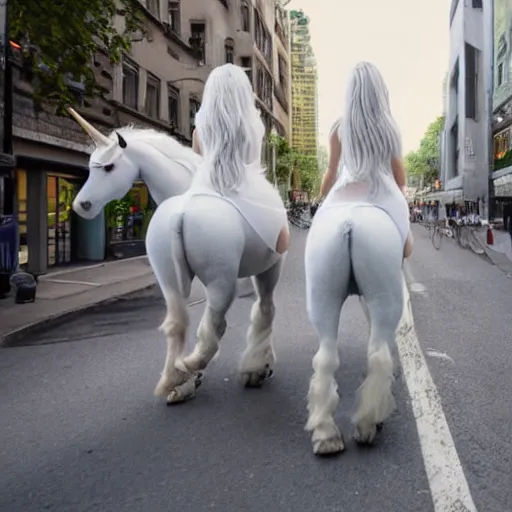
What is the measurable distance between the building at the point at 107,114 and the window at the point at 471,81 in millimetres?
23697

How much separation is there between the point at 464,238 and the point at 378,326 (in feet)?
75.4

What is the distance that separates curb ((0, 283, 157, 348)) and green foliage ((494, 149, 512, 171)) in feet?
98.7

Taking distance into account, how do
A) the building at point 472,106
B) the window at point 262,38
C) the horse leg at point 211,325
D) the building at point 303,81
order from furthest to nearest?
1. the building at point 303,81
2. the window at point 262,38
3. the building at point 472,106
4. the horse leg at point 211,325

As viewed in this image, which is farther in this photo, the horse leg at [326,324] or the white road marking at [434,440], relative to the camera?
the horse leg at [326,324]

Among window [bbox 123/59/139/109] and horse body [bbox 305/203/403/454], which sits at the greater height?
window [bbox 123/59/139/109]

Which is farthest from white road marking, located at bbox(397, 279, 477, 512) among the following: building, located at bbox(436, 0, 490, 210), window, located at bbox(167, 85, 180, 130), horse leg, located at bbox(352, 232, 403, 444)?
building, located at bbox(436, 0, 490, 210)

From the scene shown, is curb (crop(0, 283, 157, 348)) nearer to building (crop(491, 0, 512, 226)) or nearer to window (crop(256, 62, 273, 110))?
building (crop(491, 0, 512, 226))

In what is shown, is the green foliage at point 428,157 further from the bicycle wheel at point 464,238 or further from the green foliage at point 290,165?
the bicycle wheel at point 464,238

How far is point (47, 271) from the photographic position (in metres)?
14.6

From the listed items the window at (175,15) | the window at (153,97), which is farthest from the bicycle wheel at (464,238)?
the window at (175,15)

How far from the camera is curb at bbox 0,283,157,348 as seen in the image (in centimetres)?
696

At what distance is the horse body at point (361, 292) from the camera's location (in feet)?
10.2

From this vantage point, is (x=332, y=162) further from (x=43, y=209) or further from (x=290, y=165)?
(x=290, y=165)

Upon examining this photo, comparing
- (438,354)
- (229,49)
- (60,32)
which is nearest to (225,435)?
(438,354)
